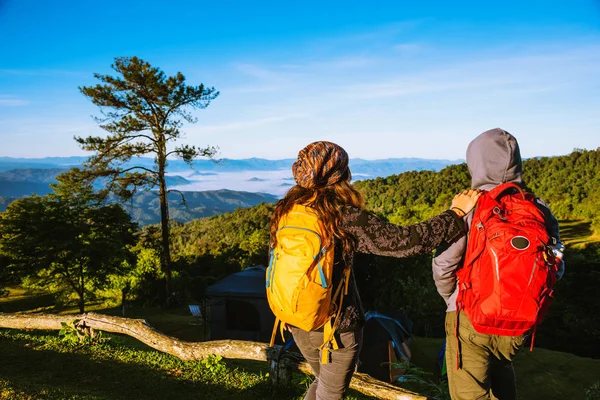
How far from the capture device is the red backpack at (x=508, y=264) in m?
1.48

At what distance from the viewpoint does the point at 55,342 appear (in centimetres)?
515

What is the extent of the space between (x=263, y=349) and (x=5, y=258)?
1579 centimetres

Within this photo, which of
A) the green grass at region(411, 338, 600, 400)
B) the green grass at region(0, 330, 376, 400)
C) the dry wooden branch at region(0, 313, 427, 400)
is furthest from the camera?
the green grass at region(411, 338, 600, 400)

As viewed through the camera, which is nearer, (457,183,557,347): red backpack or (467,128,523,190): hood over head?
(457,183,557,347): red backpack

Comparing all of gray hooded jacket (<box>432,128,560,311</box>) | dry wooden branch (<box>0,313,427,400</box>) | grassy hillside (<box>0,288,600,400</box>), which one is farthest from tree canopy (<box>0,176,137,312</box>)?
gray hooded jacket (<box>432,128,560,311</box>)

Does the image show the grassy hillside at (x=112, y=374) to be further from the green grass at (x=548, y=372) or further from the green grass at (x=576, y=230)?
the green grass at (x=576, y=230)

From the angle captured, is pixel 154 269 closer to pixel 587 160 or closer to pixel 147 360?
pixel 147 360

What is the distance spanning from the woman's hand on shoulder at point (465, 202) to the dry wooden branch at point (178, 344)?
1959 millimetres

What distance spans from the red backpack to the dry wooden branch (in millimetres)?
1710

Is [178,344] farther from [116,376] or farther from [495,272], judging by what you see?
[495,272]

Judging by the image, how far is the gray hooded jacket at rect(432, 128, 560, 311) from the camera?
64.4 inches

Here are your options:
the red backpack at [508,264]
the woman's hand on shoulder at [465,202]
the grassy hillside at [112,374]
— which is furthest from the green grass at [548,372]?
the woman's hand on shoulder at [465,202]

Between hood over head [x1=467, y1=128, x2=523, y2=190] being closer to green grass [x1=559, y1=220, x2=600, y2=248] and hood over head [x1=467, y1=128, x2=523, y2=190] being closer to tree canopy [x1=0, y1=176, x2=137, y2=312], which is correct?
tree canopy [x1=0, y1=176, x2=137, y2=312]

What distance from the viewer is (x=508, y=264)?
1484 millimetres
